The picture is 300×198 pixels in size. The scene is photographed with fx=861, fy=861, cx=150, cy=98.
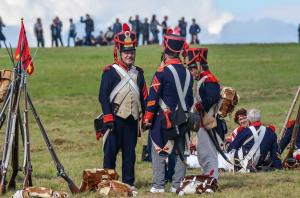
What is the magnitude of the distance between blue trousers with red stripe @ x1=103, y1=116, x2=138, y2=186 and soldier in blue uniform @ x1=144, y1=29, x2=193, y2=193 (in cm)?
42

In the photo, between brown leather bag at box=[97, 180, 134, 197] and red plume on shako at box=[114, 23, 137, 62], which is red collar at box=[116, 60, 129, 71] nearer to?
red plume on shako at box=[114, 23, 137, 62]

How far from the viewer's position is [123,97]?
12.1 meters

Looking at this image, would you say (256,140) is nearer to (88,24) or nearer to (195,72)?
(195,72)

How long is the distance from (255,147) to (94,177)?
11.9 feet

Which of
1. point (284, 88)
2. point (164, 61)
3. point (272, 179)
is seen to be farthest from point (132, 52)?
point (284, 88)

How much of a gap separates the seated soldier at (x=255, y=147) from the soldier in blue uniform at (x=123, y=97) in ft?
9.55

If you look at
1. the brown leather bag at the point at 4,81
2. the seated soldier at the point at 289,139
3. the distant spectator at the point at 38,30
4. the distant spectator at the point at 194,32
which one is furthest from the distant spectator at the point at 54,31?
the brown leather bag at the point at 4,81

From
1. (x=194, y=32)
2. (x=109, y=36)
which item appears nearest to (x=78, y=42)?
(x=109, y=36)

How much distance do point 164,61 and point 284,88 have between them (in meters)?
21.5

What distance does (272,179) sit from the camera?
13484 millimetres

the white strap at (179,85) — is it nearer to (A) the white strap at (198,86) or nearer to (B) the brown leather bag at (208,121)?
(A) the white strap at (198,86)

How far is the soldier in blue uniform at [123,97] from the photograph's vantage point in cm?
1208

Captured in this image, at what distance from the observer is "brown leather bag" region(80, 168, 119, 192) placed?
12.0m

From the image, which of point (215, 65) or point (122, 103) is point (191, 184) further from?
point (215, 65)
